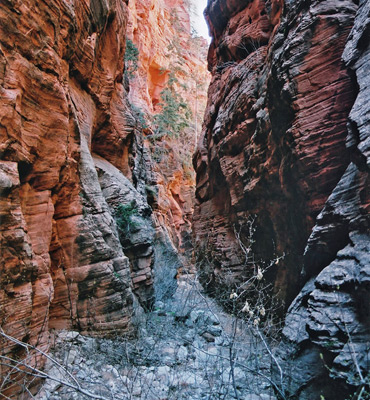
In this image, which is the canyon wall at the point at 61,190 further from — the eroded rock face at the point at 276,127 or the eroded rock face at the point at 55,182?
the eroded rock face at the point at 276,127

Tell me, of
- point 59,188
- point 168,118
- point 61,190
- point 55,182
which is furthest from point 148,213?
point 168,118

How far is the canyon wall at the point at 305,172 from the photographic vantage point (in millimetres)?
3789

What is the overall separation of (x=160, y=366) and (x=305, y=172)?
5288mm

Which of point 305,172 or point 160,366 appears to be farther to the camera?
point 305,172

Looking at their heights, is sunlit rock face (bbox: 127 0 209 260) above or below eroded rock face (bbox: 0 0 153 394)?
above

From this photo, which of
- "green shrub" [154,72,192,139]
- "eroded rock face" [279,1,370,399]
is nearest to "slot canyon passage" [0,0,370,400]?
"eroded rock face" [279,1,370,399]

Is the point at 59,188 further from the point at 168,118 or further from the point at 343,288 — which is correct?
the point at 168,118

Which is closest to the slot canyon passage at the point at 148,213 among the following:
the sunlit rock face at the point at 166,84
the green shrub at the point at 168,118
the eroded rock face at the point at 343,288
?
the eroded rock face at the point at 343,288

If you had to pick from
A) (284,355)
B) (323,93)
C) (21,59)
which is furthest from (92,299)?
(323,93)

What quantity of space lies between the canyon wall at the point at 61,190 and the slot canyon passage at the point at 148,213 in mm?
30

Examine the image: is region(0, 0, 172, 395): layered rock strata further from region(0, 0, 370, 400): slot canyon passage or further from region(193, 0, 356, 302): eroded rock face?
region(193, 0, 356, 302): eroded rock face

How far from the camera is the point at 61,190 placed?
5332 mm

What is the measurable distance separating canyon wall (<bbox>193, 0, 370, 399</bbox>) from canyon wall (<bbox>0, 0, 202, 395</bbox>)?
3268mm

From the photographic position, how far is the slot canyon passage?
12.0 feet
